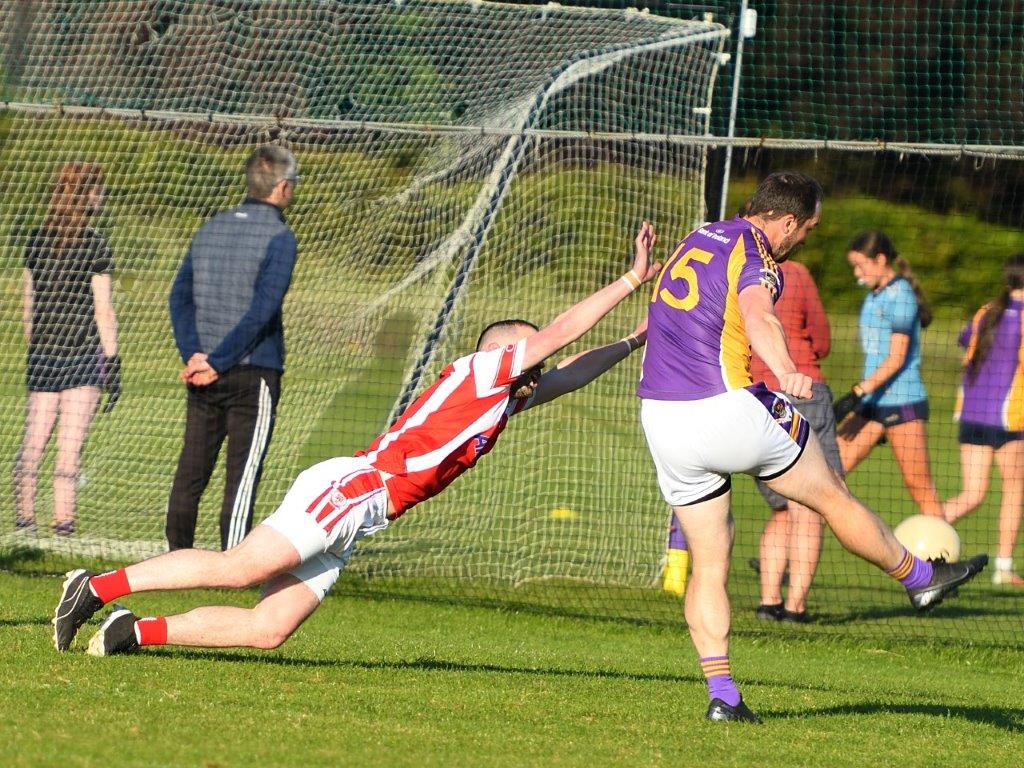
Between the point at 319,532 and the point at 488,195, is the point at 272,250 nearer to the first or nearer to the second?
the point at 488,195

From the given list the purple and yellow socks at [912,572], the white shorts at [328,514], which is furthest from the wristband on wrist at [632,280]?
the purple and yellow socks at [912,572]

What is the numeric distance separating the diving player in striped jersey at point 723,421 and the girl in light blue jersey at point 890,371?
3.36 m

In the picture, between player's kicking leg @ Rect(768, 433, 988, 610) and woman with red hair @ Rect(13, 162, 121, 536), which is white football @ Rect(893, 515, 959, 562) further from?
A: woman with red hair @ Rect(13, 162, 121, 536)

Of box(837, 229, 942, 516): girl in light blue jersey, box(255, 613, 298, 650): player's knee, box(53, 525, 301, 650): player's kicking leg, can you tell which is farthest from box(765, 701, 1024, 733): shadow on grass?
box(837, 229, 942, 516): girl in light blue jersey

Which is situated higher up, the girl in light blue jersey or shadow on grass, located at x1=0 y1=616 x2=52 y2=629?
the girl in light blue jersey

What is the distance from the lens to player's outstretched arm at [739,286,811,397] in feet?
15.6

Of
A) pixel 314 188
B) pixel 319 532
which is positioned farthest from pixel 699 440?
pixel 314 188

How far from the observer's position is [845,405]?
866 centimetres

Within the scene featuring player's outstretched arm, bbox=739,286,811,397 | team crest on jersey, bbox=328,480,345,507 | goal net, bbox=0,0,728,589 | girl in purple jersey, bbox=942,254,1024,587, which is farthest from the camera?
girl in purple jersey, bbox=942,254,1024,587

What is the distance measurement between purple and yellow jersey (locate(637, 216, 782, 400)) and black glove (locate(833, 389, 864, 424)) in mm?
3191

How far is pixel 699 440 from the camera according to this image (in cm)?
530

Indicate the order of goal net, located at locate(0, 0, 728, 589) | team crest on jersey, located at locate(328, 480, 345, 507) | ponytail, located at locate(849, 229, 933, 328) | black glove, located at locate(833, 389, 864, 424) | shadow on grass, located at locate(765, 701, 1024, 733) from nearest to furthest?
team crest on jersey, located at locate(328, 480, 345, 507), shadow on grass, located at locate(765, 701, 1024, 733), black glove, located at locate(833, 389, 864, 424), ponytail, located at locate(849, 229, 933, 328), goal net, located at locate(0, 0, 728, 589)

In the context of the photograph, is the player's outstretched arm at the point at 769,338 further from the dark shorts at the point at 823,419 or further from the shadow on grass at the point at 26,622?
the shadow on grass at the point at 26,622

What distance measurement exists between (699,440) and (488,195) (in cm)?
405
